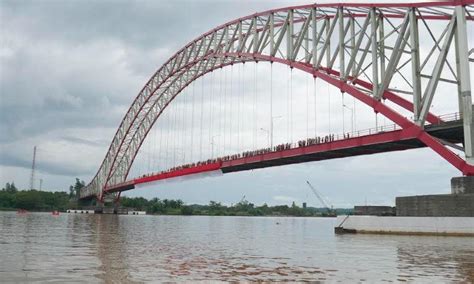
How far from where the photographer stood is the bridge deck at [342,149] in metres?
47.1

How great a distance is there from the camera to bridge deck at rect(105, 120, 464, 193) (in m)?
47.1

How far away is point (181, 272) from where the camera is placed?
56.5 feet

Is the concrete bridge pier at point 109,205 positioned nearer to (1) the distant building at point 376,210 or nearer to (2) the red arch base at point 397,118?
(2) the red arch base at point 397,118

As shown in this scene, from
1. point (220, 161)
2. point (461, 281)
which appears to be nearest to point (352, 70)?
point (220, 161)

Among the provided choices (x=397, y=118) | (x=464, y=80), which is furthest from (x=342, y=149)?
(x=464, y=80)

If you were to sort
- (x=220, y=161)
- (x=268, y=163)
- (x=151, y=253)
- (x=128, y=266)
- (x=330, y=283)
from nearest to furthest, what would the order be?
1. (x=330, y=283)
2. (x=128, y=266)
3. (x=151, y=253)
4. (x=268, y=163)
5. (x=220, y=161)

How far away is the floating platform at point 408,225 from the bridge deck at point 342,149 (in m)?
8.16

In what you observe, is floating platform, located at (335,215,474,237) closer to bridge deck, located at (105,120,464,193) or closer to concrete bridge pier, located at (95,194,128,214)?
bridge deck, located at (105,120,464,193)

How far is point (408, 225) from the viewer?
42781mm

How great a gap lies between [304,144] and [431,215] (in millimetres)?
22004

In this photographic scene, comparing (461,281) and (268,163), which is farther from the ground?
(268,163)

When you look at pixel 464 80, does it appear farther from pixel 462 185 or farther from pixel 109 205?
pixel 109 205

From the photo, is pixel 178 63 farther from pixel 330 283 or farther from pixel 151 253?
pixel 330 283

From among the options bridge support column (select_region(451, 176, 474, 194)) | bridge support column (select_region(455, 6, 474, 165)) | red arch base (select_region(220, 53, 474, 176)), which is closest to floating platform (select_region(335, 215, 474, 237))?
bridge support column (select_region(451, 176, 474, 194))
